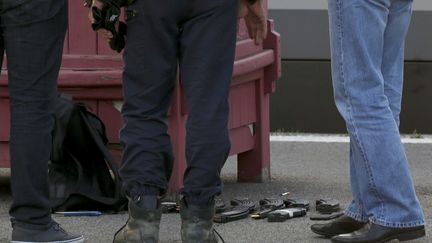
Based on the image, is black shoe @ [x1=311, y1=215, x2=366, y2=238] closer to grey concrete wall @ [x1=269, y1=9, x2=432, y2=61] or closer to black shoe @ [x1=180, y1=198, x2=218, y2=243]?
black shoe @ [x1=180, y1=198, x2=218, y2=243]

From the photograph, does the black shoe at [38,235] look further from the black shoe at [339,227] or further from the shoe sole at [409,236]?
the shoe sole at [409,236]

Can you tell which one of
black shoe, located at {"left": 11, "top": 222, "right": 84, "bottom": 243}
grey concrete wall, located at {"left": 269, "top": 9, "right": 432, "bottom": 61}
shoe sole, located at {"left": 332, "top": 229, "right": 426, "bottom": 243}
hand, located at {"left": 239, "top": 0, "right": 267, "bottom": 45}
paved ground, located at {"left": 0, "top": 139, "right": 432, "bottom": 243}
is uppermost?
hand, located at {"left": 239, "top": 0, "right": 267, "bottom": 45}

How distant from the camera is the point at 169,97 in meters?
3.82

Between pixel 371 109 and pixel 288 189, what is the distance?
1618 millimetres

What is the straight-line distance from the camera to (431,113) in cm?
798

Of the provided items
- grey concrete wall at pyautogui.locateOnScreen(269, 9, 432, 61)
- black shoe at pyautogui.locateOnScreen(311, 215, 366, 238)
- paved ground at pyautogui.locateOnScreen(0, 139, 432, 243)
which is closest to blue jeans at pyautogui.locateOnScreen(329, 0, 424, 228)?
black shoe at pyautogui.locateOnScreen(311, 215, 366, 238)

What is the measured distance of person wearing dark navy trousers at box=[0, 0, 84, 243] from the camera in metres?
3.84

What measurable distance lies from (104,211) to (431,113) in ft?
12.2

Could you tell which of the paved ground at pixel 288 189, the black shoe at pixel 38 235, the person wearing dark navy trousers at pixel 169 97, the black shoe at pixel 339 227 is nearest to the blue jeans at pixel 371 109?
the black shoe at pixel 339 227

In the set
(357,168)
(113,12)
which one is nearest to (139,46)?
(113,12)

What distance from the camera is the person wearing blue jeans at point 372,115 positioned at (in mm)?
3998

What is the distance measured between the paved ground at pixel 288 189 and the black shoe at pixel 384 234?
0.71 ft

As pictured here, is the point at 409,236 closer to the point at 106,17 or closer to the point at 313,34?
the point at 106,17

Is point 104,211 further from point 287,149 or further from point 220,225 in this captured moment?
point 287,149
